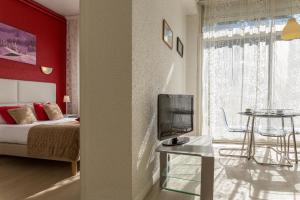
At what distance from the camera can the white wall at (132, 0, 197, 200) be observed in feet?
6.48

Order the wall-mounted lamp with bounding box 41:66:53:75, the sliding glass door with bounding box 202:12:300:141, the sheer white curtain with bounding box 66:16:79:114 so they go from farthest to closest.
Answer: the sheer white curtain with bounding box 66:16:79:114
the wall-mounted lamp with bounding box 41:66:53:75
the sliding glass door with bounding box 202:12:300:141

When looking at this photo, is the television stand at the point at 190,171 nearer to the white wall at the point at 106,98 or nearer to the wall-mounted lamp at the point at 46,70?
the white wall at the point at 106,98

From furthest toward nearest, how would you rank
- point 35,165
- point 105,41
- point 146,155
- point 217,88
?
point 217,88 < point 35,165 < point 146,155 < point 105,41

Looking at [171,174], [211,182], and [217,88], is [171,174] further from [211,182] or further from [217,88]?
[217,88]

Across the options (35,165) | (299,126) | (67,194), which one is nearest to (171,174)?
(67,194)

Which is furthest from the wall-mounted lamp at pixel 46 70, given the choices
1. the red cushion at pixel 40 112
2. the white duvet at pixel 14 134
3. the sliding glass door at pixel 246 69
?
the sliding glass door at pixel 246 69

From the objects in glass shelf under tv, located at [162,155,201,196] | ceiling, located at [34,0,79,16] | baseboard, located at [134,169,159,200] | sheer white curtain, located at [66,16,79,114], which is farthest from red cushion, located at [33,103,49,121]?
glass shelf under tv, located at [162,155,201,196]

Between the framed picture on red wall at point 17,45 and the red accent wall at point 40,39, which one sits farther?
the red accent wall at point 40,39

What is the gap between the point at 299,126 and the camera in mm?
4305

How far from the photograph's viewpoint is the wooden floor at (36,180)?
228 cm

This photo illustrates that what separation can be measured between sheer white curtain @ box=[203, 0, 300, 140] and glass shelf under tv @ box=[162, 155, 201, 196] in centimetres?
236

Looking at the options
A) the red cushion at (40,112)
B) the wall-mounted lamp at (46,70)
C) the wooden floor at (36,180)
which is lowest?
the wooden floor at (36,180)

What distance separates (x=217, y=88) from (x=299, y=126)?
164 centimetres

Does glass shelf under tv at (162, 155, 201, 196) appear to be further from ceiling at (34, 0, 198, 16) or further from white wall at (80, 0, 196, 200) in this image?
ceiling at (34, 0, 198, 16)
